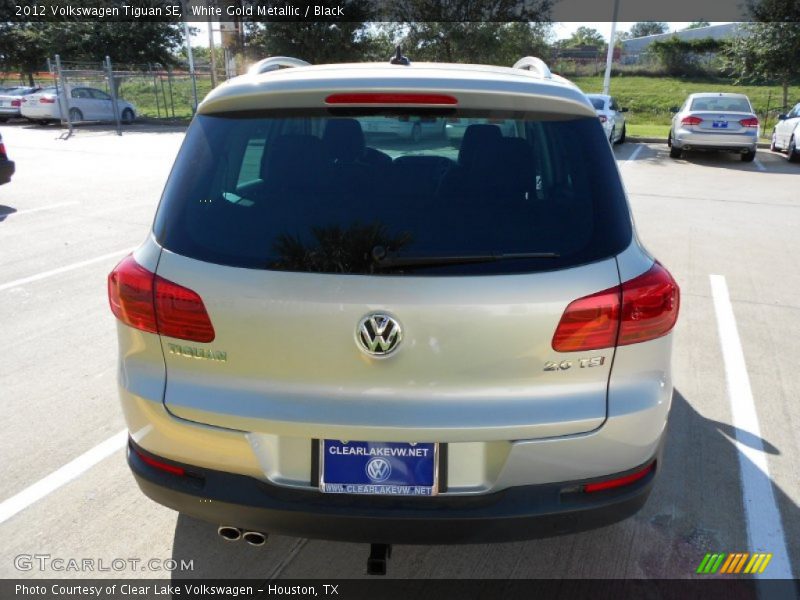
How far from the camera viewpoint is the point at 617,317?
210 cm

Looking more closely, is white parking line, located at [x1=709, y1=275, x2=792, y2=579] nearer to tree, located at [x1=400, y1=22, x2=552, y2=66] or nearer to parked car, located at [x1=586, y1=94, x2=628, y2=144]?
parked car, located at [x1=586, y1=94, x2=628, y2=144]

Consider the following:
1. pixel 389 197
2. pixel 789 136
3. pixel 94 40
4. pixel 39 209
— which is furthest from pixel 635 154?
pixel 94 40

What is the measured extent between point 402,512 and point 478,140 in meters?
1.29

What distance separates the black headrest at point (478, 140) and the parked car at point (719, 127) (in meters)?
15.3

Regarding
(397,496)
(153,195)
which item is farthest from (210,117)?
(153,195)

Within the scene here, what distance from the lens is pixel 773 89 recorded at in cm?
4219

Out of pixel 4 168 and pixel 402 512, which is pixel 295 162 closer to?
pixel 402 512

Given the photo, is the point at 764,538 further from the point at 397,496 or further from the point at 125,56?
the point at 125,56

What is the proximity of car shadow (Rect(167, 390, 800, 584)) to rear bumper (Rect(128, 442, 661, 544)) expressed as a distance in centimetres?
59

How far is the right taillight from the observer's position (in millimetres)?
2053

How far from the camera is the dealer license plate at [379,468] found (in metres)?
2.07

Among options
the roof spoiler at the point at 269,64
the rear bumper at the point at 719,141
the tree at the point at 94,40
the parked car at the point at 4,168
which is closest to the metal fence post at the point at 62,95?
the tree at the point at 94,40

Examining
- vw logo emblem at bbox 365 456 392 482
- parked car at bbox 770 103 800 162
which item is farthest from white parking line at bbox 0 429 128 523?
parked car at bbox 770 103 800 162

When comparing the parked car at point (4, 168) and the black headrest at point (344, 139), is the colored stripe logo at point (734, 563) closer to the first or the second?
the black headrest at point (344, 139)
